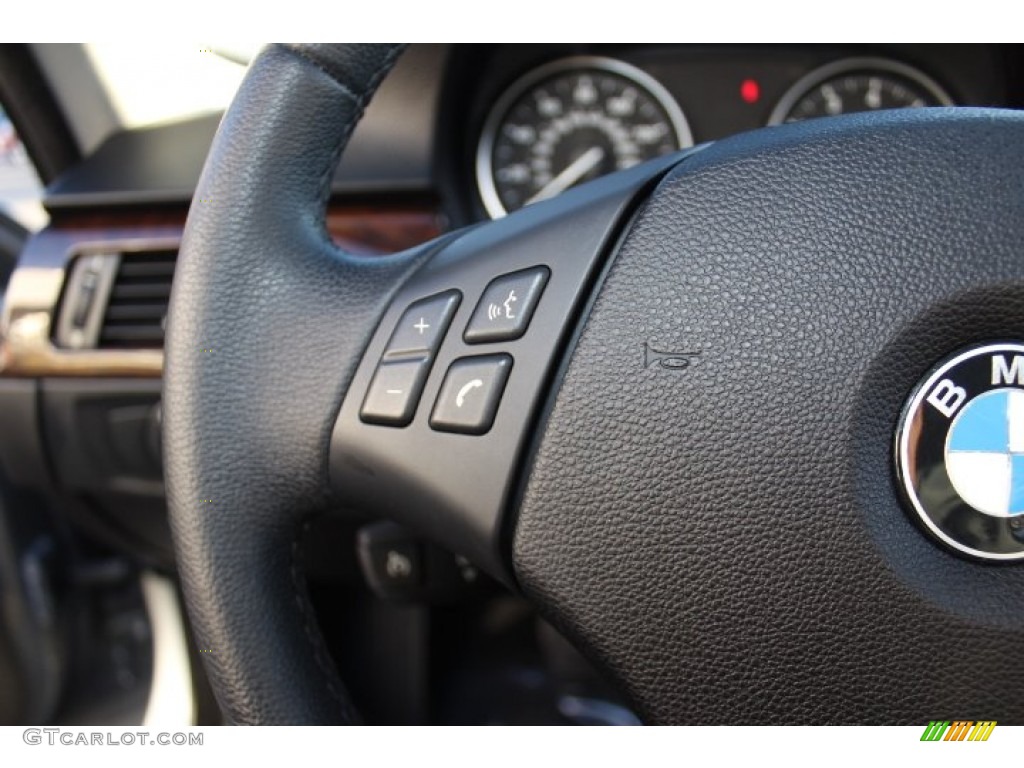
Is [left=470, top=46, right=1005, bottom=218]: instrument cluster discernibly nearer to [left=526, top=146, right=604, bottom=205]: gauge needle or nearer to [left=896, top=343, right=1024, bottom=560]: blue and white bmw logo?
[left=526, top=146, right=604, bottom=205]: gauge needle

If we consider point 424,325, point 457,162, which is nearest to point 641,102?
point 457,162

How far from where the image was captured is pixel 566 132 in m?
1.12

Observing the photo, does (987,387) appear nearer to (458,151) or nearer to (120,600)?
(458,151)

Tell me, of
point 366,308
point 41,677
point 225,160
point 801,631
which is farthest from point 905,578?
point 41,677

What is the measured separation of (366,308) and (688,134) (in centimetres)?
62

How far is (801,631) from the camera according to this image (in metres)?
0.54

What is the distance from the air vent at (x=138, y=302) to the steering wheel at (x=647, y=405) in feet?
1.49

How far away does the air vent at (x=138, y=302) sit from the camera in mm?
1067

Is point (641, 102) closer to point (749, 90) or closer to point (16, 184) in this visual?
point (749, 90)

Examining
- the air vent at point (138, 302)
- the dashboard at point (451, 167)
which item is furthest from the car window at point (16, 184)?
the air vent at point (138, 302)

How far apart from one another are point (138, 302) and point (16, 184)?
49 centimetres

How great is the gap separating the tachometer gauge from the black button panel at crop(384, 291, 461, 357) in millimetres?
649

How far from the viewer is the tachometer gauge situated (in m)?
1.09

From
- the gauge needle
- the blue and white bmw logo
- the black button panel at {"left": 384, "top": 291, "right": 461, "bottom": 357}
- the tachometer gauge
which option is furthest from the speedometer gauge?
the blue and white bmw logo
